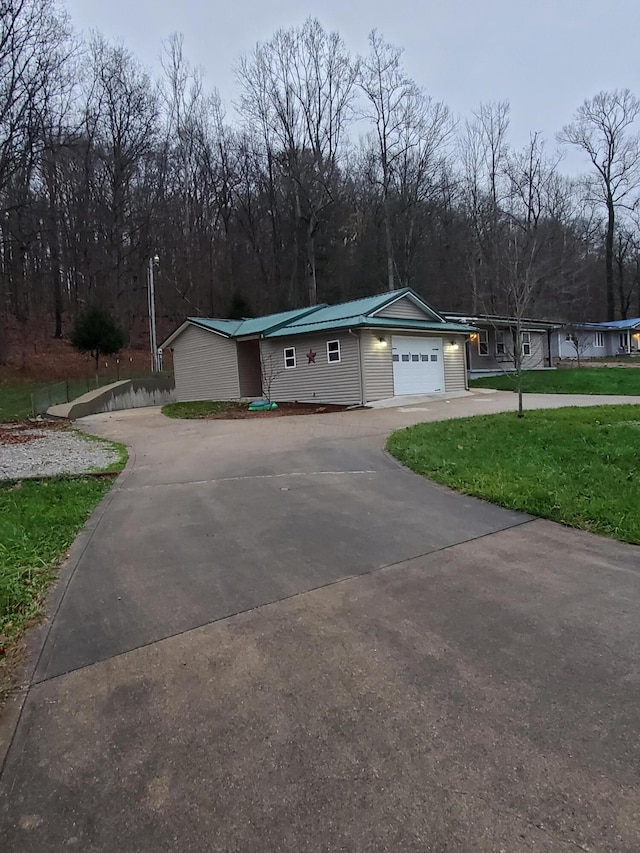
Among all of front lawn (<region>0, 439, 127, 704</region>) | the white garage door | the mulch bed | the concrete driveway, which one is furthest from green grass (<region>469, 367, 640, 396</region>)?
the concrete driveway

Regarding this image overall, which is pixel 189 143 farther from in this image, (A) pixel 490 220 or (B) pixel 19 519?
(B) pixel 19 519

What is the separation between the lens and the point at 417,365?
61.1 ft

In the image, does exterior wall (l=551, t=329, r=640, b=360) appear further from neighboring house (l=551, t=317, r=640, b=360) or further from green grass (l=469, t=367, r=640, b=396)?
green grass (l=469, t=367, r=640, b=396)

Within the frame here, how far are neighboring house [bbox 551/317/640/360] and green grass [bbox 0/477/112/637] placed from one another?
99.0 ft

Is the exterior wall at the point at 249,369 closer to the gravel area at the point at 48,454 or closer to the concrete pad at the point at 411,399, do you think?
the concrete pad at the point at 411,399

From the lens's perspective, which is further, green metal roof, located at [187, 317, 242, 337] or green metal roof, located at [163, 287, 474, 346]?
green metal roof, located at [187, 317, 242, 337]

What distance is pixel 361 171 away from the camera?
34.4 m

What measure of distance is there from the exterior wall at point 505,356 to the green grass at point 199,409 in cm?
1366

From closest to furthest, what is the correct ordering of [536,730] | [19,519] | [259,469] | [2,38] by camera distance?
1. [536,730]
2. [19,519]
3. [259,469]
4. [2,38]

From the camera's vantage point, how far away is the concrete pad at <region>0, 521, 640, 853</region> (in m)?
1.66

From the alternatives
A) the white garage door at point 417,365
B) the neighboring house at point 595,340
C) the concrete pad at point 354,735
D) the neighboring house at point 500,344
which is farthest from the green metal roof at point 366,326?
the neighboring house at point 595,340

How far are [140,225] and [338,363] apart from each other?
23.6m

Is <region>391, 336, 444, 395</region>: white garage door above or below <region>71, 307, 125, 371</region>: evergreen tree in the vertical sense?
below

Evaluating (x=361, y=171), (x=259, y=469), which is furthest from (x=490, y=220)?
(x=259, y=469)
